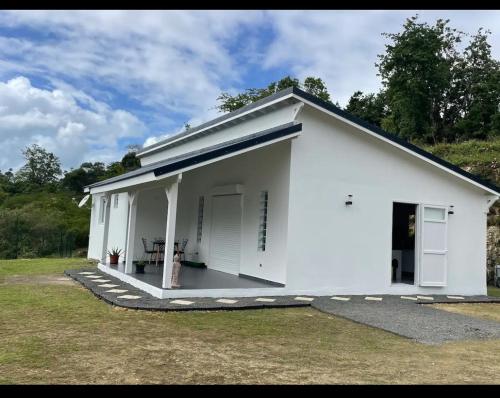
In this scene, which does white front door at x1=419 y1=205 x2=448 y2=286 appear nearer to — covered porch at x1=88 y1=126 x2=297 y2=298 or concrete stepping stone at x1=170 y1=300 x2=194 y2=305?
covered porch at x1=88 y1=126 x2=297 y2=298

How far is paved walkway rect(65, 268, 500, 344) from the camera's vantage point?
6.82 m

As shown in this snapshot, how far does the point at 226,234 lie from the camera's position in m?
12.1

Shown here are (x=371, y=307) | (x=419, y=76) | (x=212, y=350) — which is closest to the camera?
(x=212, y=350)

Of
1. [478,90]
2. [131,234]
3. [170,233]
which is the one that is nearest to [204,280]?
[131,234]

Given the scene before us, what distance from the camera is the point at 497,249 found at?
51.7 ft

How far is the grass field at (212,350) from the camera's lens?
430 cm

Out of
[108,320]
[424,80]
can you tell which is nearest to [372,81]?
[424,80]

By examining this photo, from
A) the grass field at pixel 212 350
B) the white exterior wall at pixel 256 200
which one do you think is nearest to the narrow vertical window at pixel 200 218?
the white exterior wall at pixel 256 200

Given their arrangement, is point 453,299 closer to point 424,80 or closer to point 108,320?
point 108,320

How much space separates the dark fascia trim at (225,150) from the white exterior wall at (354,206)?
1.84ft

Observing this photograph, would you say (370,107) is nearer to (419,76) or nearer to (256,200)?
(419,76)

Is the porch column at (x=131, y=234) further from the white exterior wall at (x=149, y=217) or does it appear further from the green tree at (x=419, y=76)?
the green tree at (x=419, y=76)

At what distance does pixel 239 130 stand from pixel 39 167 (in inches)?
1656

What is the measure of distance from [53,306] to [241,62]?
770 centimetres
